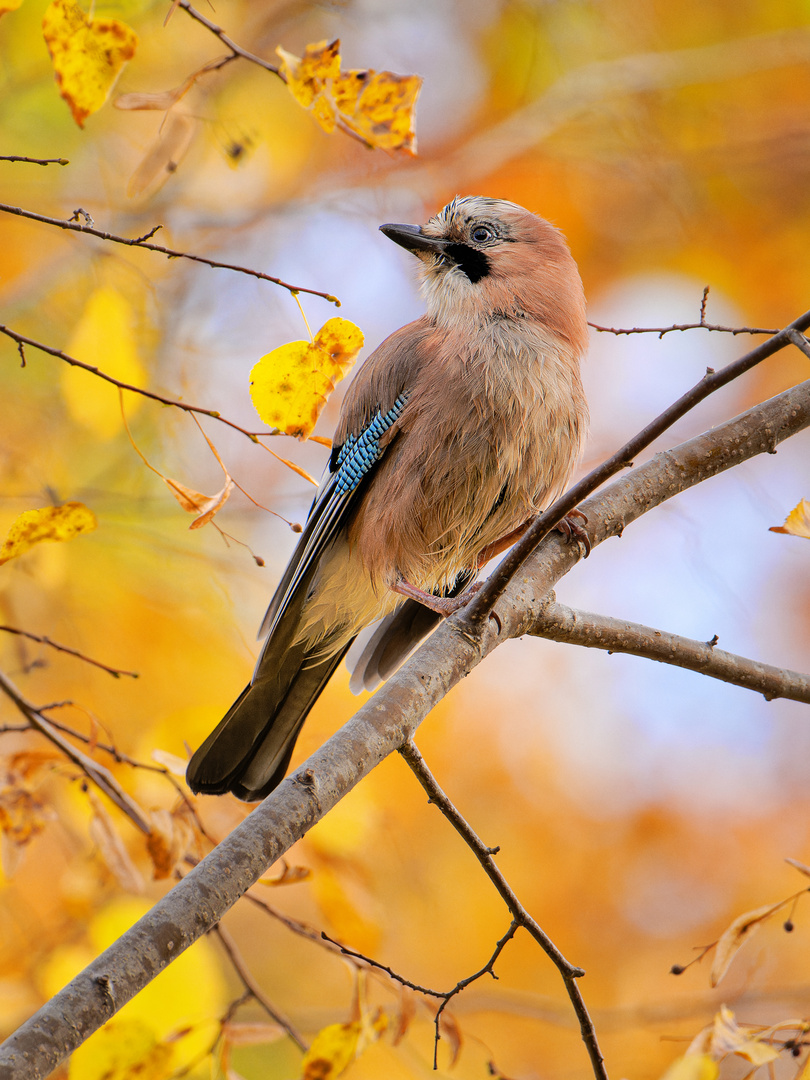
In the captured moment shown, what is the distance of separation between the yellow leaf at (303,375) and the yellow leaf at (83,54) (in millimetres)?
578

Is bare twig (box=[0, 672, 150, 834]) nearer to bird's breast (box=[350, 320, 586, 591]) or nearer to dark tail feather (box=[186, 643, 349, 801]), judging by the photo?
dark tail feather (box=[186, 643, 349, 801])

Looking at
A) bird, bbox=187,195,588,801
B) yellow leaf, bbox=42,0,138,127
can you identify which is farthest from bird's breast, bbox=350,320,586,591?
yellow leaf, bbox=42,0,138,127

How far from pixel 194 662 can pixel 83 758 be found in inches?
103

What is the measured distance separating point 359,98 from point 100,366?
1007 mm

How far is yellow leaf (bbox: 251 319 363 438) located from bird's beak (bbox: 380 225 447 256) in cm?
115

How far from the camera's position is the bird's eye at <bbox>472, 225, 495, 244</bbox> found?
2889 millimetres

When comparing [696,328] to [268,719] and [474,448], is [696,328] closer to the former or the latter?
[474,448]

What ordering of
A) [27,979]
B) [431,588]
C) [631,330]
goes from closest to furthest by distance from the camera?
[631,330] < [431,588] < [27,979]

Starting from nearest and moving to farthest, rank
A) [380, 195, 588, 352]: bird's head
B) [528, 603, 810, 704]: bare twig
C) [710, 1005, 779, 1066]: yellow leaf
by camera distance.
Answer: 1. [710, 1005, 779, 1066]: yellow leaf
2. [528, 603, 810, 704]: bare twig
3. [380, 195, 588, 352]: bird's head

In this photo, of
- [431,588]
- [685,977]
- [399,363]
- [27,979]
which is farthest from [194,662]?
[685,977]

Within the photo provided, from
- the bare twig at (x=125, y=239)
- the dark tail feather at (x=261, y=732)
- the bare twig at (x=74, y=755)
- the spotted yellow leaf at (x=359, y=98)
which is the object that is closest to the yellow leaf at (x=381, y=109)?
the spotted yellow leaf at (x=359, y=98)

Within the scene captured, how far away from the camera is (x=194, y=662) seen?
4656 millimetres

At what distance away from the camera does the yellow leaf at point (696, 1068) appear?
5.71 ft

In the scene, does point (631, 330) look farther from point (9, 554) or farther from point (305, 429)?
point (9, 554)
